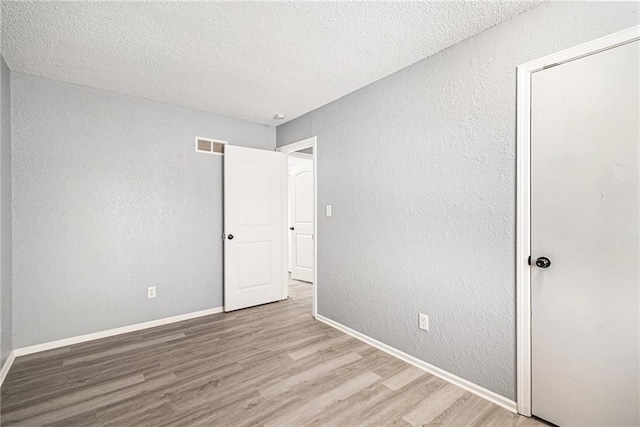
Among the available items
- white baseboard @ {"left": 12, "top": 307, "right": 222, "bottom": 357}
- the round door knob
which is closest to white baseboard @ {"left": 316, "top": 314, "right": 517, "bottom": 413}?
the round door knob

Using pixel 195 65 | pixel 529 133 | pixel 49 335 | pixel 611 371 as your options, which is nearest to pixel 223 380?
pixel 49 335

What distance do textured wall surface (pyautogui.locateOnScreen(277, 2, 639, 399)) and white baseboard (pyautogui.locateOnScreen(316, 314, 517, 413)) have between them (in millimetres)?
46

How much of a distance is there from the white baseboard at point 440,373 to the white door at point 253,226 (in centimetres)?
130

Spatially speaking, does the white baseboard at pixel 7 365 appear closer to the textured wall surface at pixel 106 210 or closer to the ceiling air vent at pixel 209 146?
the textured wall surface at pixel 106 210

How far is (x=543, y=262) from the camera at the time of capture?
1733 millimetres

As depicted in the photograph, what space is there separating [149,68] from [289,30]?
1.35 metres

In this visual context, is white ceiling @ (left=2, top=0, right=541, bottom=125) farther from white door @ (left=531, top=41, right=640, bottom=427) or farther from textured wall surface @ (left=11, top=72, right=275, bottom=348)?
white door @ (left=531, top=41, right=640, bottom=427)

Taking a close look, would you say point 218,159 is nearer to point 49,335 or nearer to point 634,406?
point 49,335

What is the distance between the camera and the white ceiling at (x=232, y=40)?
1.78 meters

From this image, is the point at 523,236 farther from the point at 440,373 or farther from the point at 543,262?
the point at 440,373

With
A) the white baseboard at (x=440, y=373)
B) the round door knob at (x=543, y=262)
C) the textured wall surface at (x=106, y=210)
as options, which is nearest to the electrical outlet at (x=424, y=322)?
the white baseboard at (x=440, y=373)

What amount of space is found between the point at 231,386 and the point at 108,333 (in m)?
1.74

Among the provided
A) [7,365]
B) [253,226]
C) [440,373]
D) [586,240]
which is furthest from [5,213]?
[586,240]

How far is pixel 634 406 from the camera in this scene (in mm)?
1448
